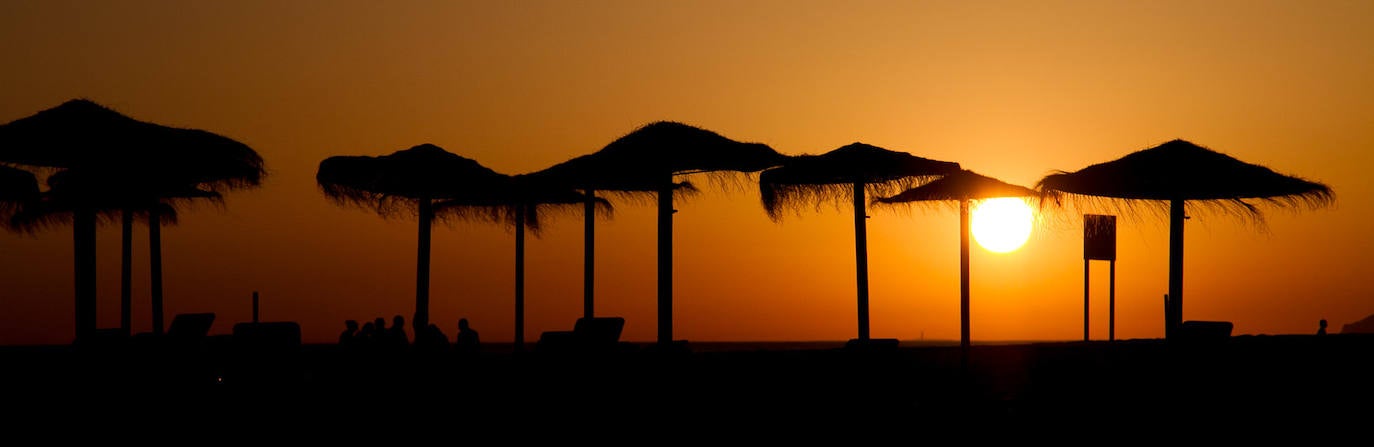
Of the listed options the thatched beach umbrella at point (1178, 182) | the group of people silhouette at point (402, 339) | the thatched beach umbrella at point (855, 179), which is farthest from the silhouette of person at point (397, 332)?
the thatched beach umbrella at point (1178, 182)

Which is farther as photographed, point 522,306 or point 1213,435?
point 522,306

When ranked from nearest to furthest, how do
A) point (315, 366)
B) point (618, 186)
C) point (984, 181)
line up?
point (315, 366)
point (984, 181)
point (618, 186)

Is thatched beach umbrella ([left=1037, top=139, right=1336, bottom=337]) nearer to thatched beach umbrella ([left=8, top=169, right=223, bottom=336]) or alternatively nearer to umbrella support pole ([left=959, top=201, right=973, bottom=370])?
umbrella support pole ([left=959, top=201, right=973, bottom=370])

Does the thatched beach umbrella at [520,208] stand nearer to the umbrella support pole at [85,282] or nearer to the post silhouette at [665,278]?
the post silhouette at [665,278]

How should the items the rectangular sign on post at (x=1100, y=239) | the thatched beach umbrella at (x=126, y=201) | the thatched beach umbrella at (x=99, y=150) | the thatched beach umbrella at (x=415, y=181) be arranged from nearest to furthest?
the thatched beach umbrella at (x=99, y=150), the thatched beach umbrella at (x=126, y=201), the thatched beach umbrella at (x=415, y=181), the rectangular sign on post at (x=1100, y=239)

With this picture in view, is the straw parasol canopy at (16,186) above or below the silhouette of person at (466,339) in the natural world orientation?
above

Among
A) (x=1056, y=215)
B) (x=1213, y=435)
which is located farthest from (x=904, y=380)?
(x=1213, y=435)

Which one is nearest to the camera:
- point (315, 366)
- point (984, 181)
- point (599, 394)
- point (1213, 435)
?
point (1213, 435)

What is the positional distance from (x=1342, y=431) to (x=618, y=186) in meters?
12.5

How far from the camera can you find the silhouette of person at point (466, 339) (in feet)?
70.5

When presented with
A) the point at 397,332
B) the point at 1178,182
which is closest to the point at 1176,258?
the point at 1178,182

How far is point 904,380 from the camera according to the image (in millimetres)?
19422

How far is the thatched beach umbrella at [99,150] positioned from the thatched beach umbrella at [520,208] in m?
8.19

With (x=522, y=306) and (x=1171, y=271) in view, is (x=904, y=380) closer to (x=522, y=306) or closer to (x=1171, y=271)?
(x=1171, y=271)
